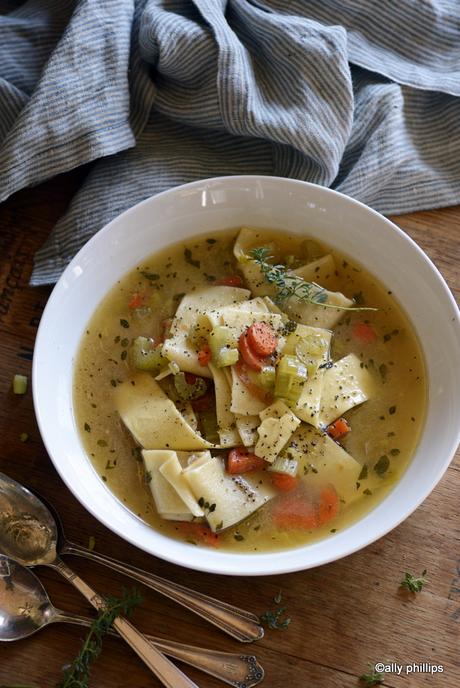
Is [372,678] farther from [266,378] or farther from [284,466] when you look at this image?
[266,378]

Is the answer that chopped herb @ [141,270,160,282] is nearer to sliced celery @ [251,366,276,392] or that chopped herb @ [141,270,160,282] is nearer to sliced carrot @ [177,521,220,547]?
sliced celery @ [251,366,276,392]

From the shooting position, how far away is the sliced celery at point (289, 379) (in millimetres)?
3494

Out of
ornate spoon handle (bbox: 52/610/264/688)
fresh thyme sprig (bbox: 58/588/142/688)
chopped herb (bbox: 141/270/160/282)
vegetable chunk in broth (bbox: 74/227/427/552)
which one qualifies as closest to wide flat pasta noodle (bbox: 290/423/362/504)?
vegetable chunk in broth (bbox: 74/227/427/552)

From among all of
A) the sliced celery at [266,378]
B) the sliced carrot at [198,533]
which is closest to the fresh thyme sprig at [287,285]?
the sliced celery at [266,378]

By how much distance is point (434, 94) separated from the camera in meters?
4.11

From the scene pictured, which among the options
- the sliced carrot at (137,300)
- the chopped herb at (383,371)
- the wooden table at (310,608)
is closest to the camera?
the wooden table at (310,608)

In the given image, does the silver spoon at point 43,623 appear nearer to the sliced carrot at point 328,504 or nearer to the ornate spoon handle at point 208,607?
the ornate spoon handle at point 208,607

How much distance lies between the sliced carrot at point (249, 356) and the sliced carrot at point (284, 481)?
0.51 m

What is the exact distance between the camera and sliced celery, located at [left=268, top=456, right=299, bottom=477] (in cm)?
350

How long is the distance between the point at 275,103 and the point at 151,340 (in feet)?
4.51

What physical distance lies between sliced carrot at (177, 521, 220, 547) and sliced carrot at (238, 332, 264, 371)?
785 mm

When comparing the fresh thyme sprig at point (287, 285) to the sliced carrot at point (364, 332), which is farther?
the sliced carrot at point (364, 332)

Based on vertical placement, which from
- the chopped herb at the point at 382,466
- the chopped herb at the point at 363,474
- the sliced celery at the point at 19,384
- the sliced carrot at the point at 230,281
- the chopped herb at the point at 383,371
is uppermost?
the sliced carrot at the point at 230,281

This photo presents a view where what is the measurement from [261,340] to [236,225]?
684mm
